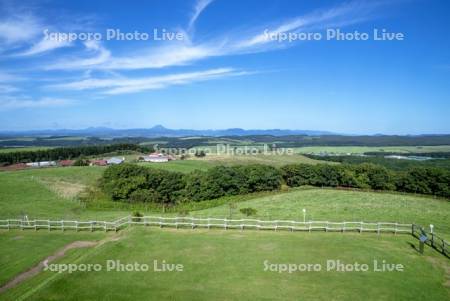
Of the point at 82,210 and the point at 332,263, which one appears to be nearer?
the point at 332,263

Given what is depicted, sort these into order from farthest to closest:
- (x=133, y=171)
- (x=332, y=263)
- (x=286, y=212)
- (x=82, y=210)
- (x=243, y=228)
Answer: (x=133, y=171)
(x=82, y=210)
(x=286, y=212)
(x=243, y=228)
(x=332, y=263)

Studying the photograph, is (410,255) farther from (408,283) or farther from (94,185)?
(94,185)

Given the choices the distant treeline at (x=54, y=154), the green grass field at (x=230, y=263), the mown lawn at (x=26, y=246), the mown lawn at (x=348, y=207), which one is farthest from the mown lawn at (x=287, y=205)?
the distant treeline at (x=54, y=154)

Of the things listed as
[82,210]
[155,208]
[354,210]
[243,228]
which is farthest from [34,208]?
[354,210]

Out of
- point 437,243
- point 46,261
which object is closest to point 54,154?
point 46,261

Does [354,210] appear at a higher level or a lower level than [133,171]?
lower

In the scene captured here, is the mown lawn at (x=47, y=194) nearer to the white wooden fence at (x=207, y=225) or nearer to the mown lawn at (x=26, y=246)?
the white wooden fence at (x=207, y=225)

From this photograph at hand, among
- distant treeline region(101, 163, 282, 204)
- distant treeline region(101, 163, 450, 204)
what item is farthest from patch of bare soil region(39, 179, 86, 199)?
distant treeline region(101, 163, 450, 204)
